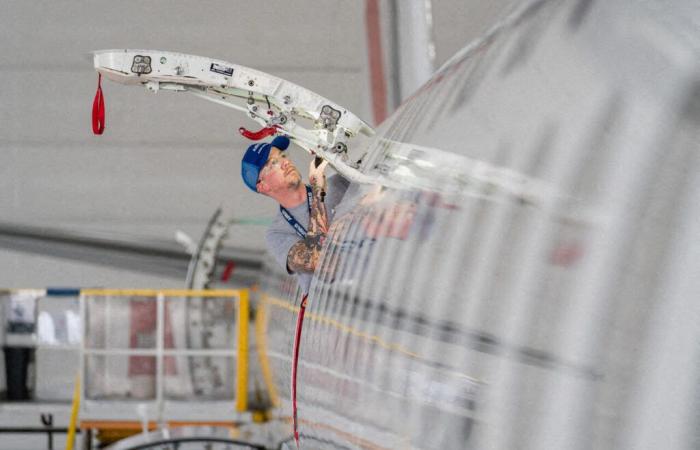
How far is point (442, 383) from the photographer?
3.39 feet

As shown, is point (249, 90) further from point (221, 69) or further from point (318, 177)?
point (318, 177)

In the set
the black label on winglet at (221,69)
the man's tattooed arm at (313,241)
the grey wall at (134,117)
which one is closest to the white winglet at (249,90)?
the black label on winglet at (221,69)

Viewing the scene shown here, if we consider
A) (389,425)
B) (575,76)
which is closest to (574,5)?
(575,76)

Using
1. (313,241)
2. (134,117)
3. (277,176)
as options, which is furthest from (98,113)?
(134,117)

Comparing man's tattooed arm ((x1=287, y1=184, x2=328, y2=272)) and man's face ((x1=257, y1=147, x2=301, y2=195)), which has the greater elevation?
man's face ((x1=257, y1=147, x2=301, y2=195))

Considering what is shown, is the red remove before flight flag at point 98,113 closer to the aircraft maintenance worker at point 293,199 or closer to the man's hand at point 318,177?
the aircraft maintenance worker at point 293,199

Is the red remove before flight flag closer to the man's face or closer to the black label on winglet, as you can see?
the black label on winglet

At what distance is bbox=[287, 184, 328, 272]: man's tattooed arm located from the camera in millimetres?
2109

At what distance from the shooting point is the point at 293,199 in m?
2.13

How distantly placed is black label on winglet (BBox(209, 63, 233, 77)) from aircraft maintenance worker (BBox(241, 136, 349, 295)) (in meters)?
0.16

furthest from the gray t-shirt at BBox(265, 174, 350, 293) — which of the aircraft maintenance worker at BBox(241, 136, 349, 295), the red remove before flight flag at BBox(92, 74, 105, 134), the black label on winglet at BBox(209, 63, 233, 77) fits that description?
the red remove before flight flag at BBox(92, 74, 105, 134)

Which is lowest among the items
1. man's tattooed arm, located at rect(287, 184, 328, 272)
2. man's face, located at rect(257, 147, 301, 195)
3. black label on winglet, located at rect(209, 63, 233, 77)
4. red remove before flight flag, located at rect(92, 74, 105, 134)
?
man's tattooed arm, located at rect(287, 184, 328, 272)

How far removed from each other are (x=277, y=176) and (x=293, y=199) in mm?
70

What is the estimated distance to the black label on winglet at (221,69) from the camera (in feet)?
Answer: 7.12
